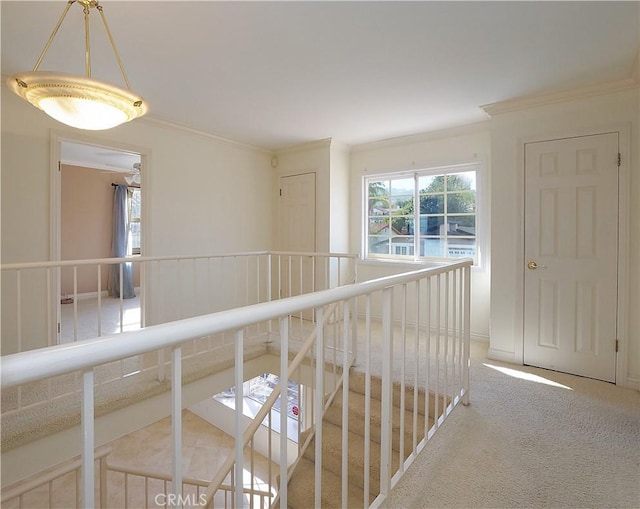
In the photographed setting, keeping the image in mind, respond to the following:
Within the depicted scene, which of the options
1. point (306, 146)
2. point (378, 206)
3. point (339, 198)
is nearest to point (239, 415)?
point (339, 198)

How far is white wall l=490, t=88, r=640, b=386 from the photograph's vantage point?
7.91ft

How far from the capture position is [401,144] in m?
3.90

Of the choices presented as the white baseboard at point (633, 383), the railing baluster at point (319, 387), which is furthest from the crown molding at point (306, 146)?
the white baseboard at point (633, 383)

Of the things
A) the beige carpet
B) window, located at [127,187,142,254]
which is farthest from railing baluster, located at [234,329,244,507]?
window, located at [127,187,142,254]

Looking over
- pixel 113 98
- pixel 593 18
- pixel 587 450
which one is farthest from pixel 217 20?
pixel 587 450

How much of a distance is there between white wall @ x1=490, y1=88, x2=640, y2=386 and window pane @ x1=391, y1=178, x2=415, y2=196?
108 centimetres

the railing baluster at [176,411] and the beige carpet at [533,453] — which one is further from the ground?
Answer: the railing baluster at [176,411]

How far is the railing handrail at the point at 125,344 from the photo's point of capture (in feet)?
1.43

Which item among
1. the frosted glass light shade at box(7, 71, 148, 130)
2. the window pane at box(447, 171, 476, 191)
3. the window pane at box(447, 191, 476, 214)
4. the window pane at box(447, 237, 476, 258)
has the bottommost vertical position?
the window pane at box(447, 237, 476, 258)

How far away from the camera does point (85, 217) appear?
6.12 m

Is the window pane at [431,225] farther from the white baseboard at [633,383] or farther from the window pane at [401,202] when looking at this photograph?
the white baseboard at [633,383]

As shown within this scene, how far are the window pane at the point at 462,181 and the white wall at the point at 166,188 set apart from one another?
7.63 feet

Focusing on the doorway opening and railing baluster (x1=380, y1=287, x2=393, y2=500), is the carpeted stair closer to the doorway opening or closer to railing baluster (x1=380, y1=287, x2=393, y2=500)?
railing baluster (x1=380, y1=287, x2=393, y2=500)

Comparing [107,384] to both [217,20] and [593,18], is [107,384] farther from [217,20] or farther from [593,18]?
[593,18]
